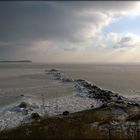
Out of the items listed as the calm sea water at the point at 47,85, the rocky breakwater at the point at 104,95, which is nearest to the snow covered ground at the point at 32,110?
the rocky breakwater at the point at 104,95

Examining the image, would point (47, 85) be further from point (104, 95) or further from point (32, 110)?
point (32, 110)

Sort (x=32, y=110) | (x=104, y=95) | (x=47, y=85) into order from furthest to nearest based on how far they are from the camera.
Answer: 1. (x=47, y=85)
2. (x=104, y=95)
3. (x=32, y=110)

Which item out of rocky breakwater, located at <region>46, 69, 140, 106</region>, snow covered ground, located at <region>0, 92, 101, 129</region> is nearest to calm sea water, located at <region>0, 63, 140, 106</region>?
rocky breakwater, located at <region>46, 69, 140, 106</region>

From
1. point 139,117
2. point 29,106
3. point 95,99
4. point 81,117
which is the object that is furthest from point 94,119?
point 95,99

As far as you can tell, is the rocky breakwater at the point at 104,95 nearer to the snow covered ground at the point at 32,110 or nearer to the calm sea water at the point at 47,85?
the snow covered ground at the point at 32,110

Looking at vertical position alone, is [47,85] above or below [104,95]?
below

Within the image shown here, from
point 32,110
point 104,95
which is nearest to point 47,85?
point 104,95

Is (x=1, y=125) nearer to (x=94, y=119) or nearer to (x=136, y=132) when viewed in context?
(x=94, y=119)

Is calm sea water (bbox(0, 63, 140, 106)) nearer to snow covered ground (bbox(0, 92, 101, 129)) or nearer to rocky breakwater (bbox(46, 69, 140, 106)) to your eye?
rocky breakwater (bbox(46, 69, 140, 106))

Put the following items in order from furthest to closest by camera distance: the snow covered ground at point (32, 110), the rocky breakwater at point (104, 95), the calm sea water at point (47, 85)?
the calm sea water at point (47, 85), the rocky breakwater at point (104, 95), the snow covered ground at point (32, 110)

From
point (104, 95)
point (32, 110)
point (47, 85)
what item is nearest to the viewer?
point (32, 110)

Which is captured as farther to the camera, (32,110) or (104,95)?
(104,95)

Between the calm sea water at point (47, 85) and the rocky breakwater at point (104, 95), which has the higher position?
the rocky breakwater at point (104, 95)

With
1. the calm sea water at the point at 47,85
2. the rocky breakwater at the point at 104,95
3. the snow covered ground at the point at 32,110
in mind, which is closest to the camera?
the snow covered ground at the point at 32,110
